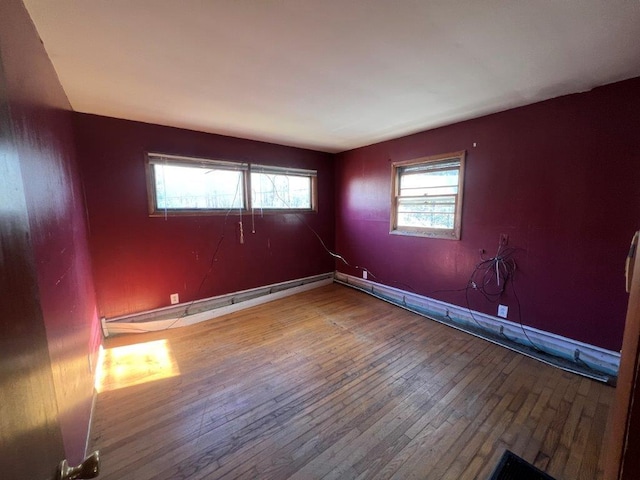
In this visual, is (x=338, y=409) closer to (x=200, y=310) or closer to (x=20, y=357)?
(x=20, y=357)

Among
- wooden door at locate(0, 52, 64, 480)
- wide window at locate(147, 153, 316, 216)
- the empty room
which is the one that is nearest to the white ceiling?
the empty room

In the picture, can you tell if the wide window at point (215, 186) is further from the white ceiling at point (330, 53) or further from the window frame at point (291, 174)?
the white ceiling at point (330, 53)

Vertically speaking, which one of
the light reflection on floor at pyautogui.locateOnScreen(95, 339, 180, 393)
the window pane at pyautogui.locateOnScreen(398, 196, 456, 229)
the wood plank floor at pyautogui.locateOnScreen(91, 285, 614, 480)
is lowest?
the light reflection on floor at pyautogui.locateOnScreen(95, 339, 180, 393)

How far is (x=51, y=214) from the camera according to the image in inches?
54.9

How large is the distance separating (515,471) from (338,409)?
1.00 metres

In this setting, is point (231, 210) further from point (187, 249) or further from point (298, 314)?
point (298, 314)

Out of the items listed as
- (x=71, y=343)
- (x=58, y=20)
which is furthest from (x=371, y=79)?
(x=71, y=343)

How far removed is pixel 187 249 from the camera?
316 cm

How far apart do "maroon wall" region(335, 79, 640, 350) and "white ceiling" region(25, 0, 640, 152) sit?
0.73 feet

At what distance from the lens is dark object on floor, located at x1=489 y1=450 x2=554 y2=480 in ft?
4.28

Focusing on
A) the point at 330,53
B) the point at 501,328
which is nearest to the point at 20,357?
the point at 330,53

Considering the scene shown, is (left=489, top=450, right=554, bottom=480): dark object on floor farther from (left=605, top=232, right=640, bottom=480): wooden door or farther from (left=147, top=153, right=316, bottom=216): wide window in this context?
(left=147, top=153, right=316, bottom=216): wide window

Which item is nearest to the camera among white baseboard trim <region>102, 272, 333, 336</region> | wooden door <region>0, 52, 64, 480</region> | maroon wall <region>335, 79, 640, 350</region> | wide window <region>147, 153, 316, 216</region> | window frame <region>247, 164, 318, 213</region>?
wooden door <region>0, 52, 64, 480</region>

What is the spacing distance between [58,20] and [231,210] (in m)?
2.26
